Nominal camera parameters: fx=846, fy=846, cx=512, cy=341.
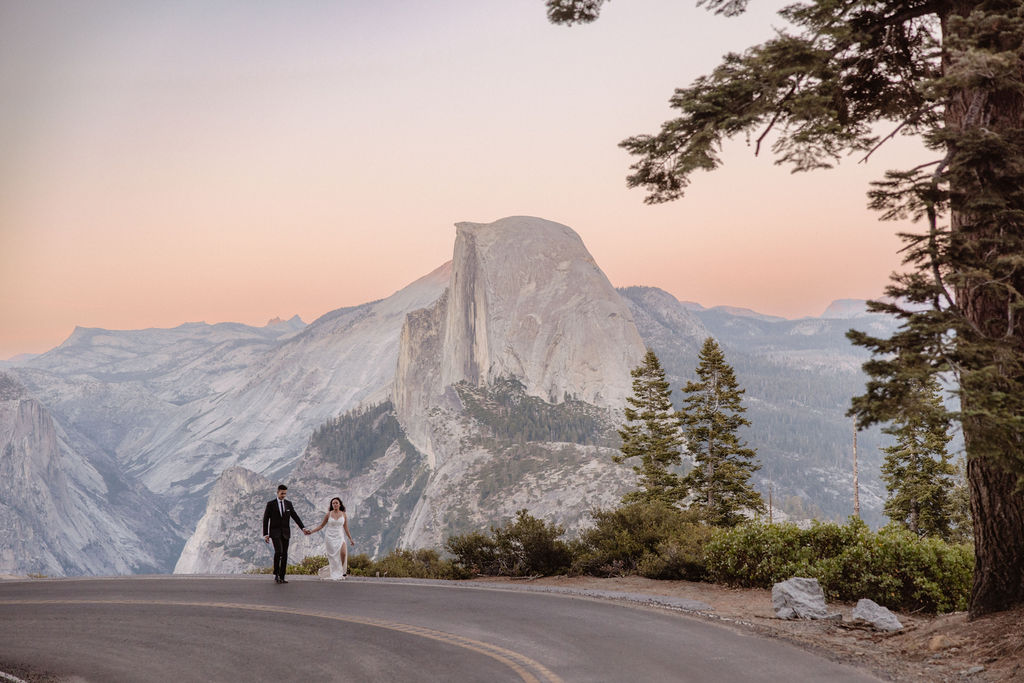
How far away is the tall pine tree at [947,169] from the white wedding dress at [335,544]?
35.4ft

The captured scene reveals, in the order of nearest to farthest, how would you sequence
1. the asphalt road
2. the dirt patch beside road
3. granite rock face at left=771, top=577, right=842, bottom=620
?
the asphalt road → the dirt patch beside road → granite rock face at left=771, top=577, right=842, bottom=620

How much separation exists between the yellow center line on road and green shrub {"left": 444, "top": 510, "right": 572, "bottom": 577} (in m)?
5.60

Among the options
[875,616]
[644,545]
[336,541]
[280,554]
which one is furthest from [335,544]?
[875,616]

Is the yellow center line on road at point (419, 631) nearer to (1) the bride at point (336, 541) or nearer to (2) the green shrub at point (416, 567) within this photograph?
(1) the bride at point (336, 541)

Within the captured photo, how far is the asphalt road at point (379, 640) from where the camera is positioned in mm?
10141

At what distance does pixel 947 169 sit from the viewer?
37.3 ft

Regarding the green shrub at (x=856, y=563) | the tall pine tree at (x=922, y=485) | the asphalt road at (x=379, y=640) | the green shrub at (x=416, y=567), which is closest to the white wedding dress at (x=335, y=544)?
the green shrub at (x=416, y=567)

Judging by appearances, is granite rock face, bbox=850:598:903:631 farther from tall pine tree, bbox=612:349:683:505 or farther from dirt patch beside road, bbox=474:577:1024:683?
tall pine tree, bbox=612:349:683:505

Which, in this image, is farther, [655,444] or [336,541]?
[655,444]

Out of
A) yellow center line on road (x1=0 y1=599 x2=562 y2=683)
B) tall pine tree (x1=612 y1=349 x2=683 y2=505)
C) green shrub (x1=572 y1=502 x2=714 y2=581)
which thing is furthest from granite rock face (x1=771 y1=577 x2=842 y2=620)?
tall pine tree (x1=612 y1=349 x2=683 y2=505)

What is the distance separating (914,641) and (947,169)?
21.7ft

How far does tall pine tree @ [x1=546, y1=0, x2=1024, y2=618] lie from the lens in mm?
10320

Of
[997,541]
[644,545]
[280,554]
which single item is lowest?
[280,554]

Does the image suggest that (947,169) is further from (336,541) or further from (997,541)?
(336,541)
